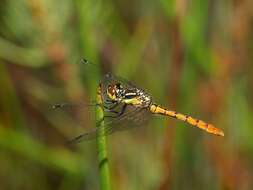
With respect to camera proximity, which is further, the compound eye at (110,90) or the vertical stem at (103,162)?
the compound eye at (110,90)

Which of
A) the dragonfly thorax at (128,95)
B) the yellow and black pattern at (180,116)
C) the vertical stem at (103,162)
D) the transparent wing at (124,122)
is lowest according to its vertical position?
the vertical stem at (103,162)

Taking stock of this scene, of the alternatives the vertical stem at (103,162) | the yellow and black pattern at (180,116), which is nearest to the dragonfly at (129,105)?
the yellow and black pattern at (180,116)

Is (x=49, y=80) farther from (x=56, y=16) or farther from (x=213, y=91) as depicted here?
(x=213, y=91)

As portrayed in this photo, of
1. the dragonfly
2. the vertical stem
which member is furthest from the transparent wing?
the vertical stem

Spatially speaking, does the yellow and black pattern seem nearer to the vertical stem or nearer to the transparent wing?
the transparent wing

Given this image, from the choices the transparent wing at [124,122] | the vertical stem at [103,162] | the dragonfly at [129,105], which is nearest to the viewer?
the vertical stem at [103,162]

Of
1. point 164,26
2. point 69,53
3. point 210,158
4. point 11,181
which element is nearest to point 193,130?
point 210,158

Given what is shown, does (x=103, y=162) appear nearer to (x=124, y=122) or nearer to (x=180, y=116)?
(x=124, y=122)

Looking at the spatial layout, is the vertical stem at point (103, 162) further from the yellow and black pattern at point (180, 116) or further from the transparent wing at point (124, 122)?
the yellow and black pattern at point (180, 116)

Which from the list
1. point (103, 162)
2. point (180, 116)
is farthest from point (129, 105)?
point (103, 162)
